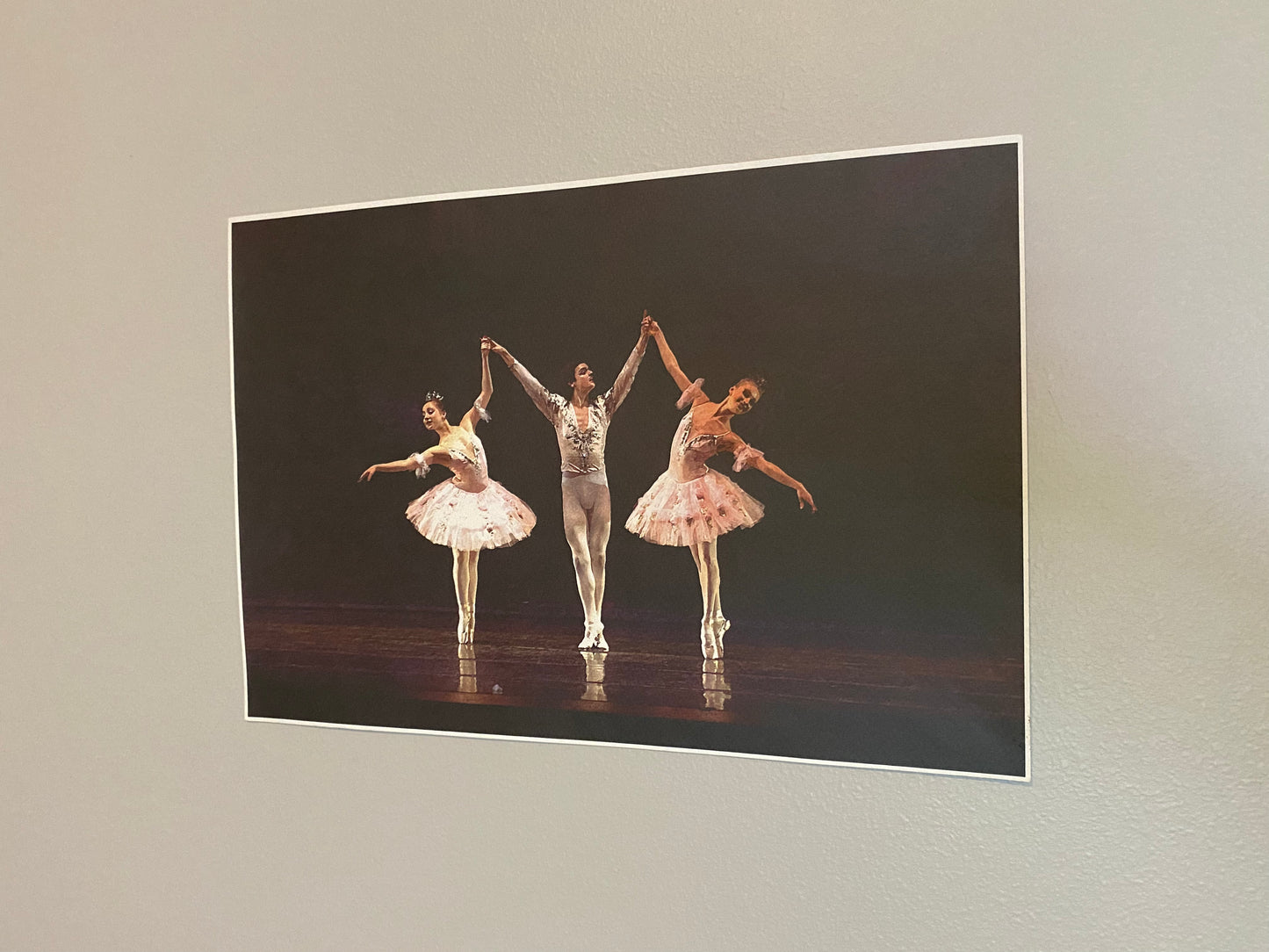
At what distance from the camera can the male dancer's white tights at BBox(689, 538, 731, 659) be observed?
1.10 m

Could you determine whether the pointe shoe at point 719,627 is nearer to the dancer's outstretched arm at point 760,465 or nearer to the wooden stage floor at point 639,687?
the wooden stage floor at point 639,687

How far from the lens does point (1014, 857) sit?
103 centimetres

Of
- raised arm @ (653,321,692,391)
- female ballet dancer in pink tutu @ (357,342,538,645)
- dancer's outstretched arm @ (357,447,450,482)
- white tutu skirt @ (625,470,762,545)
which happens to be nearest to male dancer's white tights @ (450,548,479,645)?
female ballet dancer in pink tutu @ (357,342,538,645)

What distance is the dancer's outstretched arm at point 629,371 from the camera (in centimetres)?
112

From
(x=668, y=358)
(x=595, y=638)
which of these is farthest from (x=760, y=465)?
(x=595, y=638)

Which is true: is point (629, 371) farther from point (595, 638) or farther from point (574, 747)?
point (574, 747)

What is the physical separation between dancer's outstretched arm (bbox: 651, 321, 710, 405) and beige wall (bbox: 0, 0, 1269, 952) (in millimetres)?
215

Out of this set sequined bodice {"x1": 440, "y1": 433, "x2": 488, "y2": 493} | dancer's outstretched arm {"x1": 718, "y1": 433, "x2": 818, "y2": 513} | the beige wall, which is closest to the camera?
the beige wall

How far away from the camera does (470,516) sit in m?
1.19

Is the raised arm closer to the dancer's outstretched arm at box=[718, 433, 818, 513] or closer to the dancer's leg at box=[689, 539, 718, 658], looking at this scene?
the dancer's outstretched arm at box=[718, 433, 818, 513]

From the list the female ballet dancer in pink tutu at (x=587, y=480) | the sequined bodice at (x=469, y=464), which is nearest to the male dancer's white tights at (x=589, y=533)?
the female ballet dancer in pink tutu at (x=587, y=480)

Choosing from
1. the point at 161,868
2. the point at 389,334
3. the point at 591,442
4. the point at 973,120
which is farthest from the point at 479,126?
the point at 161,868

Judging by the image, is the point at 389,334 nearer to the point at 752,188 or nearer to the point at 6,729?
the point at 752,188

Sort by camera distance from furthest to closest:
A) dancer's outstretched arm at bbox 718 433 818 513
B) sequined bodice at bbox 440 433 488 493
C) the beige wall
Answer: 1. sequined bodice at bbox 440 433 488 493
2. dancer's outstretched arm at bbox 718 433 818 513
3. the beige wall
